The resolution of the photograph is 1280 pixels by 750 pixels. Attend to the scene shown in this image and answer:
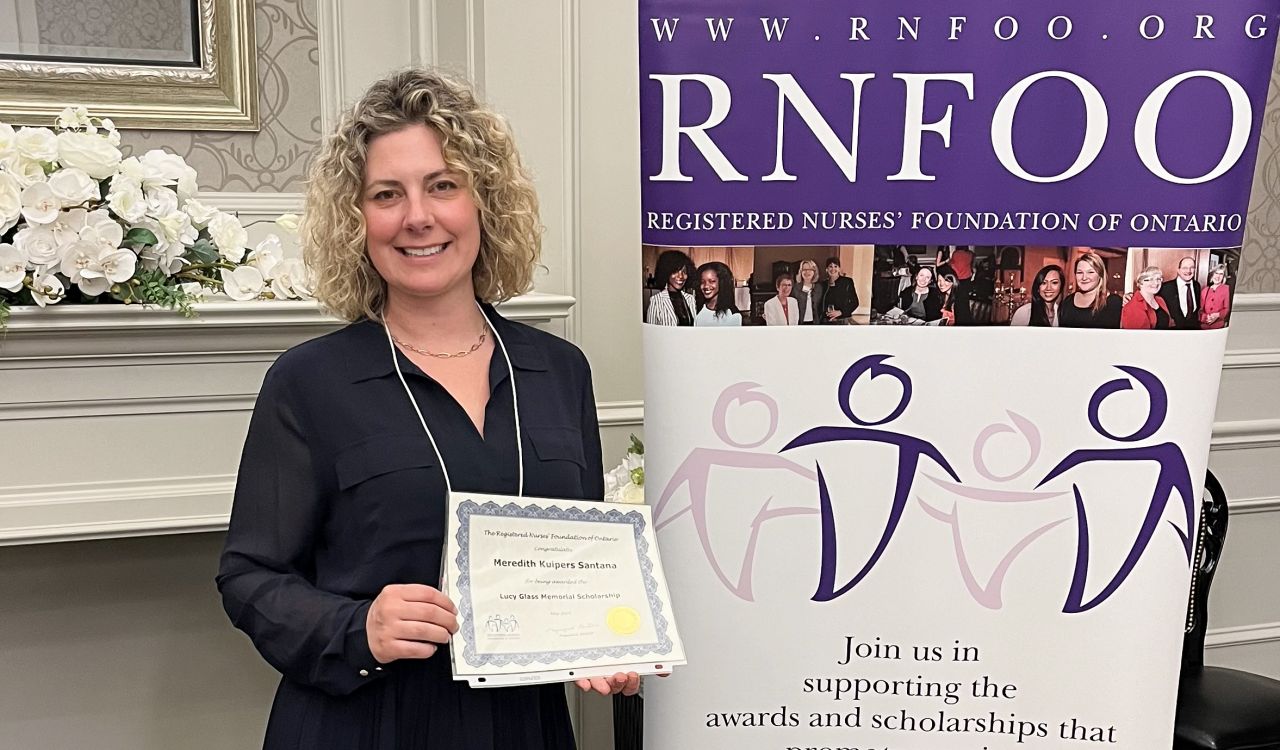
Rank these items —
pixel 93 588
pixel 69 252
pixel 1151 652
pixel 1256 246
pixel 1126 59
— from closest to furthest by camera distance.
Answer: pixel 1126 59 → pixel 1151 652 → pixel 69 252 → pixel 93 588 → pixel 1256 246

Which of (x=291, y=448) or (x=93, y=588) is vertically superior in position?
(x=291, y=448)

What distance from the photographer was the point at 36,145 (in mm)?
1687

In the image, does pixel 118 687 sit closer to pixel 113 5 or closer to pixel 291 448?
pixel 291 448

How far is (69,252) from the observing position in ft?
5.52

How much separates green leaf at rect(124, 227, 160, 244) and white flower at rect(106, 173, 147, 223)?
25 millimetres

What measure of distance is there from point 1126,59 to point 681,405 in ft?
2.26

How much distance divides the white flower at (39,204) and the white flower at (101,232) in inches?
2.0

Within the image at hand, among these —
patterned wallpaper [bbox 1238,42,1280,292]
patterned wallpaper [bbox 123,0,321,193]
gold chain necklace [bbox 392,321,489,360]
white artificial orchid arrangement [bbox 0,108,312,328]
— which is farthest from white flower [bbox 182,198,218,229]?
patterned wallpaper [bbox 1238,42,1280,292]

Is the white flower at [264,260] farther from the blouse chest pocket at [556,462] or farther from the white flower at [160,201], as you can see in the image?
the blouse chest pocket at [556,462]

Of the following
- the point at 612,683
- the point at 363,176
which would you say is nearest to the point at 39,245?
the point at 363,176

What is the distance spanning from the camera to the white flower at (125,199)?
171 cm

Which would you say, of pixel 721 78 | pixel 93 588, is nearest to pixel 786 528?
pixel 721 78

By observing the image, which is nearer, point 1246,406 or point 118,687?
point 118,687

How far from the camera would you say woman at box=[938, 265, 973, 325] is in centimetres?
134
